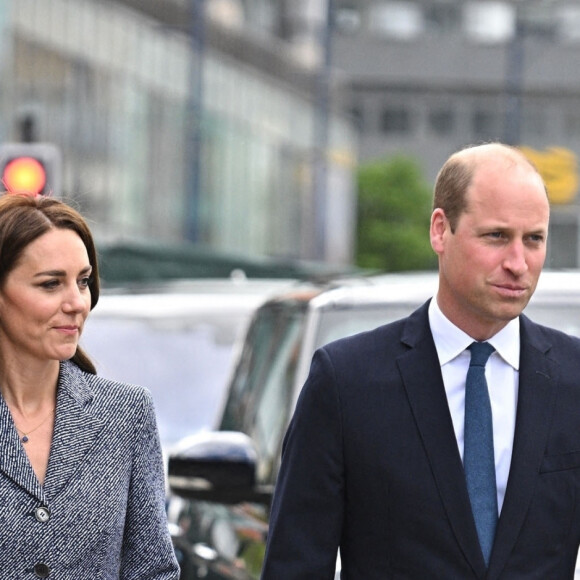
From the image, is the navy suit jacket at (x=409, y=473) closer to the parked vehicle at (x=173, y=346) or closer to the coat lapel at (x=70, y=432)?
the coat lapel at (x=70, y=432)

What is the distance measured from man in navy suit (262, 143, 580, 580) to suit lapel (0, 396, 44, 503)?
0.58m

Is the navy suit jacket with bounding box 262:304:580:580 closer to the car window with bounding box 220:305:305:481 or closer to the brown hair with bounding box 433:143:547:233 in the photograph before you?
the brown hair with bounding box 433:143:547:233

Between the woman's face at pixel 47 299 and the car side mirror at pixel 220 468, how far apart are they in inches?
80.4

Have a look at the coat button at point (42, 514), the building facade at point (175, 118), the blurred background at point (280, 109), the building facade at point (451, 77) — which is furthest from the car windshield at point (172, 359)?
the building facade at point (451, 77)

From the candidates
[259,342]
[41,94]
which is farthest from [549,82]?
[259,342]

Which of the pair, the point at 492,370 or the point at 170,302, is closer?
the point at 492,370

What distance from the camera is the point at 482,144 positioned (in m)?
4.51

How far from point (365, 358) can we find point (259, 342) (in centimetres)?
297

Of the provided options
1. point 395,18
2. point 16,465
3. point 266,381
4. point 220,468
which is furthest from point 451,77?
point 16,465

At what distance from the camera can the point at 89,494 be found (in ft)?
13.8

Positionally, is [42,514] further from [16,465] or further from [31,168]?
[31,168]

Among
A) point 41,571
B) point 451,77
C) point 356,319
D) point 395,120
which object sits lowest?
point 41,571

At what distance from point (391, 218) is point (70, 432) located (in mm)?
91748

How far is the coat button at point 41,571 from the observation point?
4.11 metres
